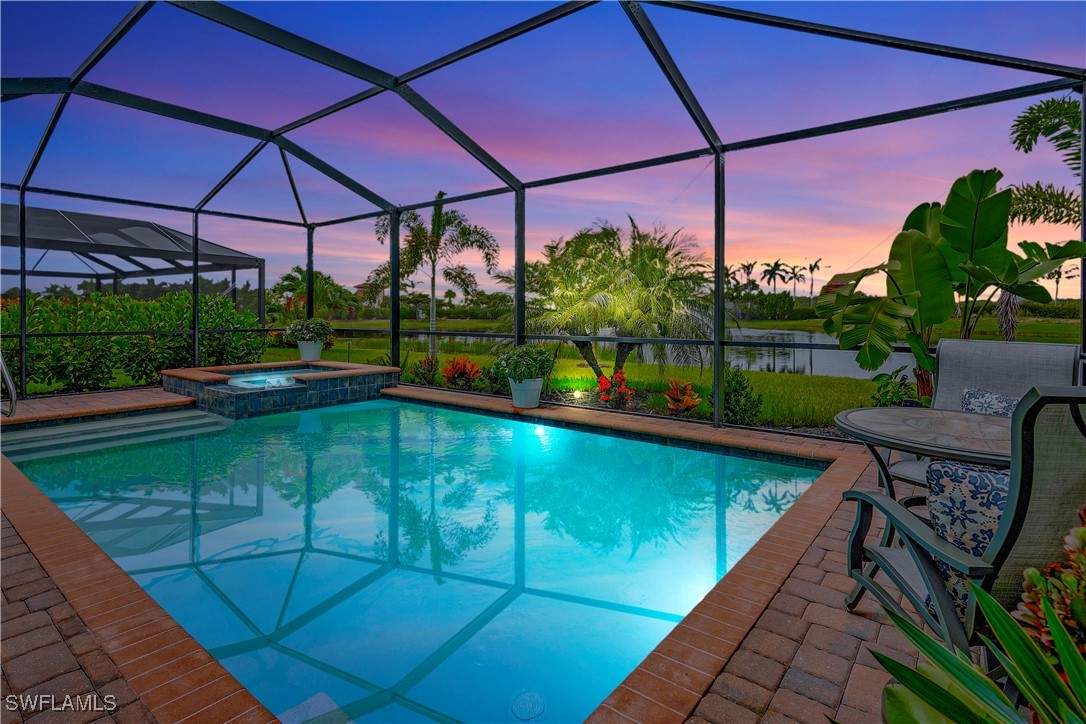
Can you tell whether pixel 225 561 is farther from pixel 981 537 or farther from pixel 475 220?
pixel 475 220

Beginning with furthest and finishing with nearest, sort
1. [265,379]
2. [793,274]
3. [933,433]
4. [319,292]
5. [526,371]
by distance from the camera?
[319,292]
[265,379]
[793,274]
[526,371]
[933,433]

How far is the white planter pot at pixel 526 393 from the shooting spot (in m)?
7.18

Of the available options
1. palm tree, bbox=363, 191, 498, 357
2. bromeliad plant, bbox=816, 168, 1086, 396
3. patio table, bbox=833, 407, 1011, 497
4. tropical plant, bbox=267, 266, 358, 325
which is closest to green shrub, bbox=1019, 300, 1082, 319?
bromeliad plant, bbox=816, 168, 1086, 396

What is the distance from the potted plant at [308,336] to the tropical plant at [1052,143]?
1036 centimetres

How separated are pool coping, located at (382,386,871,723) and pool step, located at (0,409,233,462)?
6.27 meters

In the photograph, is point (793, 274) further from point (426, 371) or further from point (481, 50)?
point (426, 371)

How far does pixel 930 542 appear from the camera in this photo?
5.04ft

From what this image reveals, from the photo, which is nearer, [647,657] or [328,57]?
[647,657]

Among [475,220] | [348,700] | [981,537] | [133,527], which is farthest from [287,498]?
[475,220]

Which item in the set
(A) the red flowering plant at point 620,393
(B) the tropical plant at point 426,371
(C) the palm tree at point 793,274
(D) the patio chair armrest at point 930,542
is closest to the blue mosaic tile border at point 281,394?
(B) the tropical plant at point 426,371

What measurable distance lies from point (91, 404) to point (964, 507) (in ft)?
29.2

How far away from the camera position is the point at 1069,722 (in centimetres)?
66
